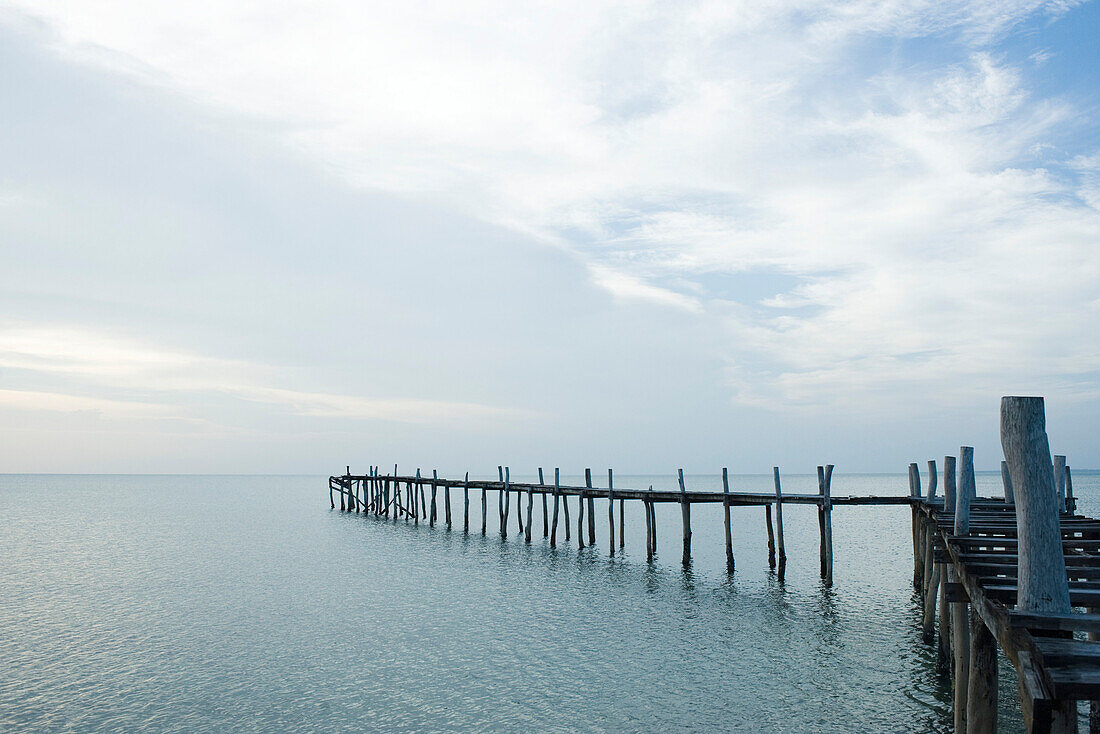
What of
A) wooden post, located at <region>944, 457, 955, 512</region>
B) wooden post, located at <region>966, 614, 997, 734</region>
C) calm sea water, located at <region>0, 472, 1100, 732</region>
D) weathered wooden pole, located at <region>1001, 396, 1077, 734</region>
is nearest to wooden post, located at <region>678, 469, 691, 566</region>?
calm sea water, located at <region>0, 472, 1100, 732</region>

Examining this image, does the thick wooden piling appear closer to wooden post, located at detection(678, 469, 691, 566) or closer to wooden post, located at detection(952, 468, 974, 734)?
wooden post, located at detection(678, 469, 691, 566)

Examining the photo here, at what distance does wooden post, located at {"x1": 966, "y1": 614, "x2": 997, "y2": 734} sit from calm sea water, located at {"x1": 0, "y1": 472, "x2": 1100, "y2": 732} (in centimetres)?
500

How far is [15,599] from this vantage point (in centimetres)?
2295

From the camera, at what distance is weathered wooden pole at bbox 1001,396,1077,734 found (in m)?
4.89

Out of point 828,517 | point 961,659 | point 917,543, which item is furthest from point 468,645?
point 917,543

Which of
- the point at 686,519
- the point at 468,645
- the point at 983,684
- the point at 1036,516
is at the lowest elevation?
the point at 468,645

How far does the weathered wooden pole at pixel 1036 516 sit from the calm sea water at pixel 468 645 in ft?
23.3

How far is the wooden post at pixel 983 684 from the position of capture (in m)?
6.40

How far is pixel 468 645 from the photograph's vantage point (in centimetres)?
1586

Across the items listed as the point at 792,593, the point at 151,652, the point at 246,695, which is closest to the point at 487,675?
the point at 246,695

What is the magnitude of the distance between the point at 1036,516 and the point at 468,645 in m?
13.0

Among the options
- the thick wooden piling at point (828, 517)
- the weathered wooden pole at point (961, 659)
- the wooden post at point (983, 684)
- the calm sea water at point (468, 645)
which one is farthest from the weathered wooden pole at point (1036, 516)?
the thick wooden piling at point (828, 517)

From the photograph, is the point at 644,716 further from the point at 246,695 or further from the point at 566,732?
the point at 246,695

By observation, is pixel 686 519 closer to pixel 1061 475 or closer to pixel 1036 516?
pixel 1061 475
